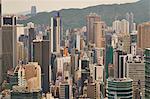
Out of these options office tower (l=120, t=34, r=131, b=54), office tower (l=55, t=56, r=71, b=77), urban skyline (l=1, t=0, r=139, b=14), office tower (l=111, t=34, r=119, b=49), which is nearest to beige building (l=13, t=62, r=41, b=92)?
office tower (l=55, t=56, r=71, b=77)

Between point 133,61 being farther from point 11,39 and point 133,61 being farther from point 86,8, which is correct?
point 11,39

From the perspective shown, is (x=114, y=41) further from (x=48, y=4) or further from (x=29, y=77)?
(x=48, y=4)

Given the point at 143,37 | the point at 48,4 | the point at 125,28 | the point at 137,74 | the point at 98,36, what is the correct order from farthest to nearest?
the point at 98,36 → the point at 125,28 → the point at 143,37 → the point at 137,74 → the point at 48,4

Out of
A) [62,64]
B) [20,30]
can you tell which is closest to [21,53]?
[20,30]

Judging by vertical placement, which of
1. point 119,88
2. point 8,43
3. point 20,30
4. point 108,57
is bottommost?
point 119,88

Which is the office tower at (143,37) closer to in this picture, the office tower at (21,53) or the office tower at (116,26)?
the office tower at (116,26)

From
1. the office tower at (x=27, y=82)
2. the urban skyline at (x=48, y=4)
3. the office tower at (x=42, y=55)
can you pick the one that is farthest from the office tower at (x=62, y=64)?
the urban skyline at (x=48, y=4)

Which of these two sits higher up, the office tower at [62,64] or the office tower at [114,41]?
the office tower at [114,41]
